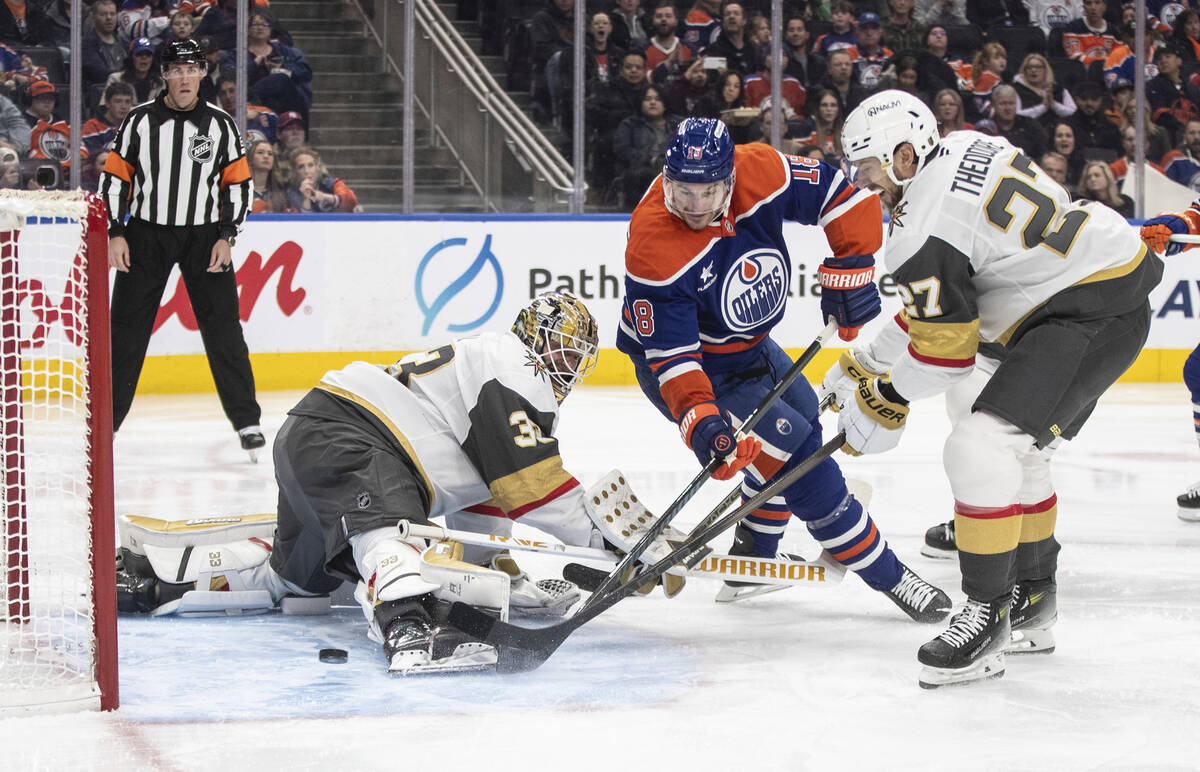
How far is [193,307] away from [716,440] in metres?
2.63

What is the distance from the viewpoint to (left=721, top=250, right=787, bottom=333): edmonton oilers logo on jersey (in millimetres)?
3020

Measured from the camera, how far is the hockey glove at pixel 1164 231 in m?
3.90

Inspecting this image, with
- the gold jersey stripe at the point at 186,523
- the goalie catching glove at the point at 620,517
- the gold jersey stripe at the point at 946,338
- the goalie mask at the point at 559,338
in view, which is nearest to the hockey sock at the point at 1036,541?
the gold jersey stripe at the point at 946,338

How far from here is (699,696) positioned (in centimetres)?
254

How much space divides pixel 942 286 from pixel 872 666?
748 mm

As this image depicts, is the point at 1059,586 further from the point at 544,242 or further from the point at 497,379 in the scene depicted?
the point at 544,242

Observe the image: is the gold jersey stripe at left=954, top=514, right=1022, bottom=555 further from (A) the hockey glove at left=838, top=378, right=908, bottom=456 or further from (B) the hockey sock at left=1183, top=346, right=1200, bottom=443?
(B) the hockey sock at left=1183, top=346, right=1200, bottom=443

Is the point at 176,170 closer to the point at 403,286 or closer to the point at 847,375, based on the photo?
the point at 403,286

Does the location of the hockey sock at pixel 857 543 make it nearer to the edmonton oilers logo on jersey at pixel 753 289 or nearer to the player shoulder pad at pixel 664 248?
the edmonton oilers logo on jersey at pixel 753 289

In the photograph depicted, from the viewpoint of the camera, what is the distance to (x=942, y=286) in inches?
98.3

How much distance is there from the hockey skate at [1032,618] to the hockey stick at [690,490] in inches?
24.3

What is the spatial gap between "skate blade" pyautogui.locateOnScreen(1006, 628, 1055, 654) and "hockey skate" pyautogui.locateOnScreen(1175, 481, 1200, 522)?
4.95ft

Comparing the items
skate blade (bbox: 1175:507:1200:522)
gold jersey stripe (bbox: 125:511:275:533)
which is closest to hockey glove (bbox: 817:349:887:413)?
gold jersey stripe (bbox: 125:511:275:533)

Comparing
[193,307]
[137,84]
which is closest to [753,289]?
[193,307]
